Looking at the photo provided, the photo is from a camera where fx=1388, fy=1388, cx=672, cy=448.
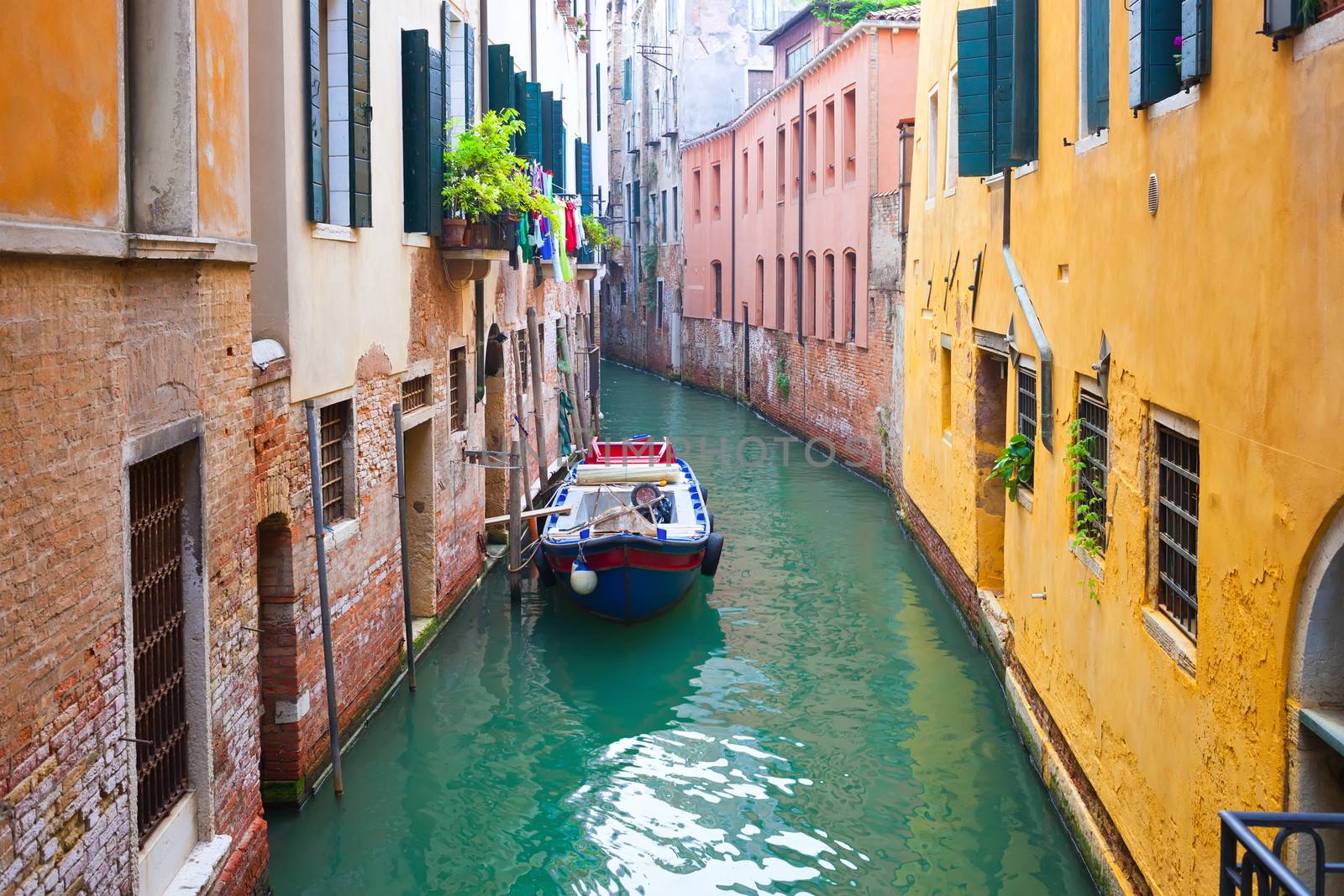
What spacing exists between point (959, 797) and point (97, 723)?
507 cm

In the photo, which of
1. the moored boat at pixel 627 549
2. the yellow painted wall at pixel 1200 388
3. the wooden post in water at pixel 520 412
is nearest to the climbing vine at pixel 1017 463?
the yellow painted wall at pixel 1200 388

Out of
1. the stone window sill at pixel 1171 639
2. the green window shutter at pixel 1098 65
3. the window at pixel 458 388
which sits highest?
the green window shutter at pixel 1098 65

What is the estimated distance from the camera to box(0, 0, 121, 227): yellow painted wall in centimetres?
376

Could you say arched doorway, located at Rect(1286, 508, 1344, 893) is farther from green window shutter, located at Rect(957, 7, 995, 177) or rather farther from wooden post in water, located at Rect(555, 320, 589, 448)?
wooden post in water, located at Rect(555, 320, 589, 448)

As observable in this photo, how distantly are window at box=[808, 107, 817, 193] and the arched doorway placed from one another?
20.1 metres

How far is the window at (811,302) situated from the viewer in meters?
23.5

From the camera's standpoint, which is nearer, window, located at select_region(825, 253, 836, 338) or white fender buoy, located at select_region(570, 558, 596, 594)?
white fender buoy, located at select_region(570, 558, 596, 594)

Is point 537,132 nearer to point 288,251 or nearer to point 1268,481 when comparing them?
point 288,251

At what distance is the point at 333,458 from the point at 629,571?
133 inches

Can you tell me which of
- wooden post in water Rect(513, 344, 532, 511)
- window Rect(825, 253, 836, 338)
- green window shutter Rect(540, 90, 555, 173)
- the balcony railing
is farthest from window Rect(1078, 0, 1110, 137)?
window Rect(825, 253, 836, 338)

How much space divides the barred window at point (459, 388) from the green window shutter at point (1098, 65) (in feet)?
21.5

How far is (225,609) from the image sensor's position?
568cm

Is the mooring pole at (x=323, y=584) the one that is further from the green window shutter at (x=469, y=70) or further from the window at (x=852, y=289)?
the window at (x=852, y=289)

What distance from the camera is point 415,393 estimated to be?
1059 cm
